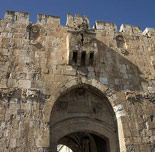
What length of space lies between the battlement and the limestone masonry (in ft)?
0.14

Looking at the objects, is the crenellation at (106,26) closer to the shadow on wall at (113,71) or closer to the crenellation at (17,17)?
the shadow on wall at (113,71)

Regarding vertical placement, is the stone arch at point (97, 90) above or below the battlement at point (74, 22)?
below

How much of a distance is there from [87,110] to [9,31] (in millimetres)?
4666

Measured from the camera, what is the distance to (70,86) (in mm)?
7750

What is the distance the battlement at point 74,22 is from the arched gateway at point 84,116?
324cm

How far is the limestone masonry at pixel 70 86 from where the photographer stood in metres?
6.88

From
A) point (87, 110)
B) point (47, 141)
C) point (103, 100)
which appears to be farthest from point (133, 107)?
point (47, 141)

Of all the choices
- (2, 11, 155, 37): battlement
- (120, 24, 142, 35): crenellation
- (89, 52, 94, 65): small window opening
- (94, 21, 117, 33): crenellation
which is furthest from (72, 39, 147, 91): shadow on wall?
(120, 24, 142, 35): crenellation

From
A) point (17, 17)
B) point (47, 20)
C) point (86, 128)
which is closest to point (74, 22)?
point (47, 20)

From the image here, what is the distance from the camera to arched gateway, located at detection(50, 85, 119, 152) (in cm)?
750

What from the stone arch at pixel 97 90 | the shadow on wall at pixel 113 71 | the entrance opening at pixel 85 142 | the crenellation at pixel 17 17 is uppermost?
the crenellation at pixel 17 17

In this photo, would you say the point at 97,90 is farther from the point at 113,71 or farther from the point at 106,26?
the point at 106,26

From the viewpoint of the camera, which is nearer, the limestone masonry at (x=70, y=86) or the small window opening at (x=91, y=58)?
the limestone masonry at (x=70, y=86)

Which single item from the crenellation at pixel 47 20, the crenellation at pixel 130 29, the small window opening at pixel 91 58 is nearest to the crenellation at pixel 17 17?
the crenellation at pixel 47 20
